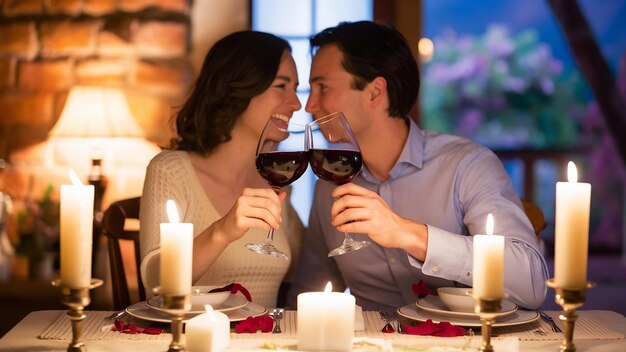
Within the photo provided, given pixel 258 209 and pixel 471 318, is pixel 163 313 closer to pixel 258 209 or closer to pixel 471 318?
pixel 258 209

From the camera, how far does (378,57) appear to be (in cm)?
263

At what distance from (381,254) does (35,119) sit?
73.5 inches

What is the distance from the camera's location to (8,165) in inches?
144

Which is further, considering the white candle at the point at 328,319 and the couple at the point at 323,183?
the couple at the point at 323,183

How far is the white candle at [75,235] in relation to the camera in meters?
1.37

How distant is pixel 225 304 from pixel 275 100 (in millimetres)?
890

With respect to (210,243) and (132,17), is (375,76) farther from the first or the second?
(132,17)

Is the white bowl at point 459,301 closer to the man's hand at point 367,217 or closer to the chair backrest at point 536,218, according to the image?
the man's hand at point 367,217

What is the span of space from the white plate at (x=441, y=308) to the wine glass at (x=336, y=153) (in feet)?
0.59

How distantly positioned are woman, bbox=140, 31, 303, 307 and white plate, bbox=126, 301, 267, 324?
1.68 feet

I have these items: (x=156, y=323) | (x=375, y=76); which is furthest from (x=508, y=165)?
(x=156, y=323)

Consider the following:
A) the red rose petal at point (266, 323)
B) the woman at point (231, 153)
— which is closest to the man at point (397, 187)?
the woman at point (231, 153)

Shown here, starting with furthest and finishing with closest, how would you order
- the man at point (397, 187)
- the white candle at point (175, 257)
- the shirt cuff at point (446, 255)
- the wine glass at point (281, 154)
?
the man at point (397, 187), the shirt cuff at point (446, 255), the wine glass at point (281, 154), the white candle at point (175, 257)

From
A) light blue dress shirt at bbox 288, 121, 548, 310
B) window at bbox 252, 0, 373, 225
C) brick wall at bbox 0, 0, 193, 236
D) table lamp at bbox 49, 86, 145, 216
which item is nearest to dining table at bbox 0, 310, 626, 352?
light blue dress shirt at bbox 288, 121, 548, 310
